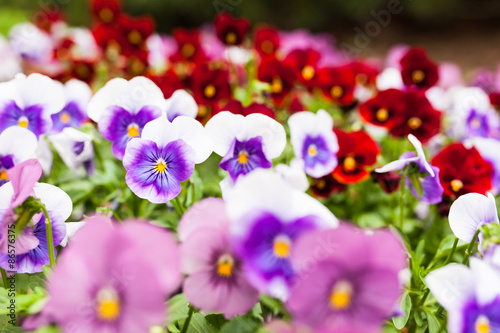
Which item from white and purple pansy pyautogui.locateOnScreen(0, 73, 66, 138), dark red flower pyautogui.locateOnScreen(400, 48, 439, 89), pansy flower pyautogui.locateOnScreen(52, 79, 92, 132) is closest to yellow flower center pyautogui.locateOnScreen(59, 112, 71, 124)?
pansy flower pyautogui.locateOnScreen(52, 79, 92, 132)

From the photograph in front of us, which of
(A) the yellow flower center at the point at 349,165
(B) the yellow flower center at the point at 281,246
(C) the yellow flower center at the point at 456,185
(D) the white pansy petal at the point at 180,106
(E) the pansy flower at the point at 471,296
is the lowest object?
(A) the yellow flower center at the point at 349,165

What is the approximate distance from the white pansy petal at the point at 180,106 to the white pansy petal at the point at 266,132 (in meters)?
0.17

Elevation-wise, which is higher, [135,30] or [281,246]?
[135,30]

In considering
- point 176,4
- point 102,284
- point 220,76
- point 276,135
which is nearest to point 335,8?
point 176,4

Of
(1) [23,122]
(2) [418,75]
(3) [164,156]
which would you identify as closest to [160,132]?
(3) [164,156]

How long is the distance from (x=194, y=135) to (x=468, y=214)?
430 mm

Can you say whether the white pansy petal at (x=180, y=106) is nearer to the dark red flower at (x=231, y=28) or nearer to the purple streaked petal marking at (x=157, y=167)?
the purple streaked petal marking at (x=157, y=167)

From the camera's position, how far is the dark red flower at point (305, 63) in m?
1.49

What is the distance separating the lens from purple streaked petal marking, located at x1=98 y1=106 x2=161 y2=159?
0.84m

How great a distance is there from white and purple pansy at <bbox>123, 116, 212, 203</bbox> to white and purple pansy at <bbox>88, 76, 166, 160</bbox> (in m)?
0.11

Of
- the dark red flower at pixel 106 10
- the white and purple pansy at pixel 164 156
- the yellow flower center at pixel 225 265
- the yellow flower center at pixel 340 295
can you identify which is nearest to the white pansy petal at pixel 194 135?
the white and purple pansy at pixel 164 156

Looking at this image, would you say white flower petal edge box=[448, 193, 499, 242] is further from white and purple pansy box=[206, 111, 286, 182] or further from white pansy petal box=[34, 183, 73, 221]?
white pansy petal box=[34, 183, 73, 221]

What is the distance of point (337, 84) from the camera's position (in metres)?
1.46

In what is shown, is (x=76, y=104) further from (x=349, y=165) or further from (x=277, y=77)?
(x=349, y=165)
